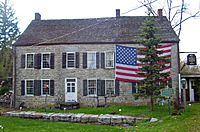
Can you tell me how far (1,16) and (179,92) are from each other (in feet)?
84.6

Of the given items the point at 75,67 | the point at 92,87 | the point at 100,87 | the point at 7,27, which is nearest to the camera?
the point at 100,87

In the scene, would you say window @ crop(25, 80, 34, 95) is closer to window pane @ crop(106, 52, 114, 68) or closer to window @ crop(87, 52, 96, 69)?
window @ crop(87, 52, 96, 69)

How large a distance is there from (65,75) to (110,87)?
12.6 feet

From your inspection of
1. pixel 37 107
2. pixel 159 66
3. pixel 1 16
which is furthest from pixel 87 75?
pixel 1 16

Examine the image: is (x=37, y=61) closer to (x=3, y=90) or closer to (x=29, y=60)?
(x=29, y=60)

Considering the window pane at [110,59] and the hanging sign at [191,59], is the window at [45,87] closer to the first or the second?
the window pane at [110,59]

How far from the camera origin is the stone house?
22.6 meters

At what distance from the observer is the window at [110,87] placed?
74.1 feet

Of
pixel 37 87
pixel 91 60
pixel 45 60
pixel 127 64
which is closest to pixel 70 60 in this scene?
pixel 91 60

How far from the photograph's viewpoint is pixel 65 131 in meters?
11.0

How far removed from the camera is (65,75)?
23281 millimetres

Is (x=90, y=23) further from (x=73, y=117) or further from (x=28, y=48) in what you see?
(x=73, y=117)

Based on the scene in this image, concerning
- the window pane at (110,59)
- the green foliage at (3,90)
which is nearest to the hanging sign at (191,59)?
the window pane at (110,59)

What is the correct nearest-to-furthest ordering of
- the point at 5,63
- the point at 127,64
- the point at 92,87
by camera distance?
the point at 127,64, the point at 92,87, the point at 5,63
